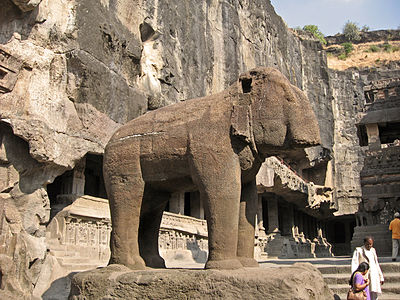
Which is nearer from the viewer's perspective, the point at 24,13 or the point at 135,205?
the point at 135,205

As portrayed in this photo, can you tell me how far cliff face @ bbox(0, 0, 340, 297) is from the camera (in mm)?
9562

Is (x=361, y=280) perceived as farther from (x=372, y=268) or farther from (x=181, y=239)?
(x=181, y=239)

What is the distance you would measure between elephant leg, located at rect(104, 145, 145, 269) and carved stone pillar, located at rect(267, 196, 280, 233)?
18.8 metres

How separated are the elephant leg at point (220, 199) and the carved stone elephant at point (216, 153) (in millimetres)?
10

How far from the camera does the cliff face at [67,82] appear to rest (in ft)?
31.4

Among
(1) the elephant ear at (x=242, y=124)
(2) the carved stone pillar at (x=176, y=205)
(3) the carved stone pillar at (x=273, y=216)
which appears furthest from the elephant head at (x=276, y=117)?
(3) the carved stone pillar at (x=273, y=216)

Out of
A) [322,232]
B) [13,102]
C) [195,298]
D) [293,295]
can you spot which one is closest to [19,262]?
[13,102]

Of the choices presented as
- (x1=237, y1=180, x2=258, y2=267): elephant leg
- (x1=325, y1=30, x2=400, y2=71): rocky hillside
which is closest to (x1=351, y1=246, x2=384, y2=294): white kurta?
(x1=237, y1=180, x2=258, y2=267): elephant leg

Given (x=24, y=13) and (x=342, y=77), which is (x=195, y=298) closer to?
(x=24, y=13)

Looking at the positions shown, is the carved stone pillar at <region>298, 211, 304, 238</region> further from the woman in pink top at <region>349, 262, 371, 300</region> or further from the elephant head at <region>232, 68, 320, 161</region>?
the elephant head at <region>232, 68, 320, 161</region>

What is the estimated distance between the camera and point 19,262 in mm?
8516

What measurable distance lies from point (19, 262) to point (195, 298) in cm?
620

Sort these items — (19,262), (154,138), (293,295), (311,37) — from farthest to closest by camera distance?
(311,37) → (19,262) → (154,138) → (293,295)

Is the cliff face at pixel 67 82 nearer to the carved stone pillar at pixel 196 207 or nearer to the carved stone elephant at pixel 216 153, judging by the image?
the carved stone elephant at pixel 216 153
